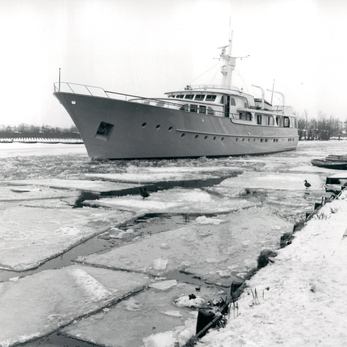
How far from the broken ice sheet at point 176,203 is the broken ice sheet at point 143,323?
436 cm

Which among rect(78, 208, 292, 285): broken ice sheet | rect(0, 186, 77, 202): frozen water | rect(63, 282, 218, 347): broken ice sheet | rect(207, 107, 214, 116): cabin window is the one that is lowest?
rect(63, 282, 218, 347): broken ice sheet

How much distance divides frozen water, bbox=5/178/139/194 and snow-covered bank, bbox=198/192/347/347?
298 inches

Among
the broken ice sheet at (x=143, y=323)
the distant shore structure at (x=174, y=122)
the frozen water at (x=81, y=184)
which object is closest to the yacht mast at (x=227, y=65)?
the distant shore structure at (x=174, y=122)

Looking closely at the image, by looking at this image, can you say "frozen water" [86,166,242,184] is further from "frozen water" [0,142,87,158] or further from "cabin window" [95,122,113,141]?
"frozen water" [0,142,87,158]

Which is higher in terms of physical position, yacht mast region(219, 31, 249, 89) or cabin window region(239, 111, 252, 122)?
yacht mast region(219, 31, 249, 89)

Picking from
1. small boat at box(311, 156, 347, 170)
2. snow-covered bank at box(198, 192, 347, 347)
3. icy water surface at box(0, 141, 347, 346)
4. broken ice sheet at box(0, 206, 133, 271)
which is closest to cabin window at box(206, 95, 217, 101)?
small boat at box(311, 156, 347, 170)

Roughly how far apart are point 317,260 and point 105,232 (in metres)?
3.51

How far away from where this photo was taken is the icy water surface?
348 centimetres

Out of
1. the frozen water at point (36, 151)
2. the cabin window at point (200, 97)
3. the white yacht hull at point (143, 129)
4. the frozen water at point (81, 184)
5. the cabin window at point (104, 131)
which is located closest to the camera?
the frozen water at point (81, 184)

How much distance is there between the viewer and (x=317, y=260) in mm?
3998

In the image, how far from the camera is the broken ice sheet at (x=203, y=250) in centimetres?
Answer: 479

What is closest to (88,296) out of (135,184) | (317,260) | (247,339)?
(247,339)

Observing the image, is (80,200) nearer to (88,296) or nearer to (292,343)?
(88,296)

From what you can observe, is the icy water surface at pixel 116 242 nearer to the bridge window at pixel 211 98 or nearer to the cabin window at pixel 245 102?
the bridge window at pixel 211 98
